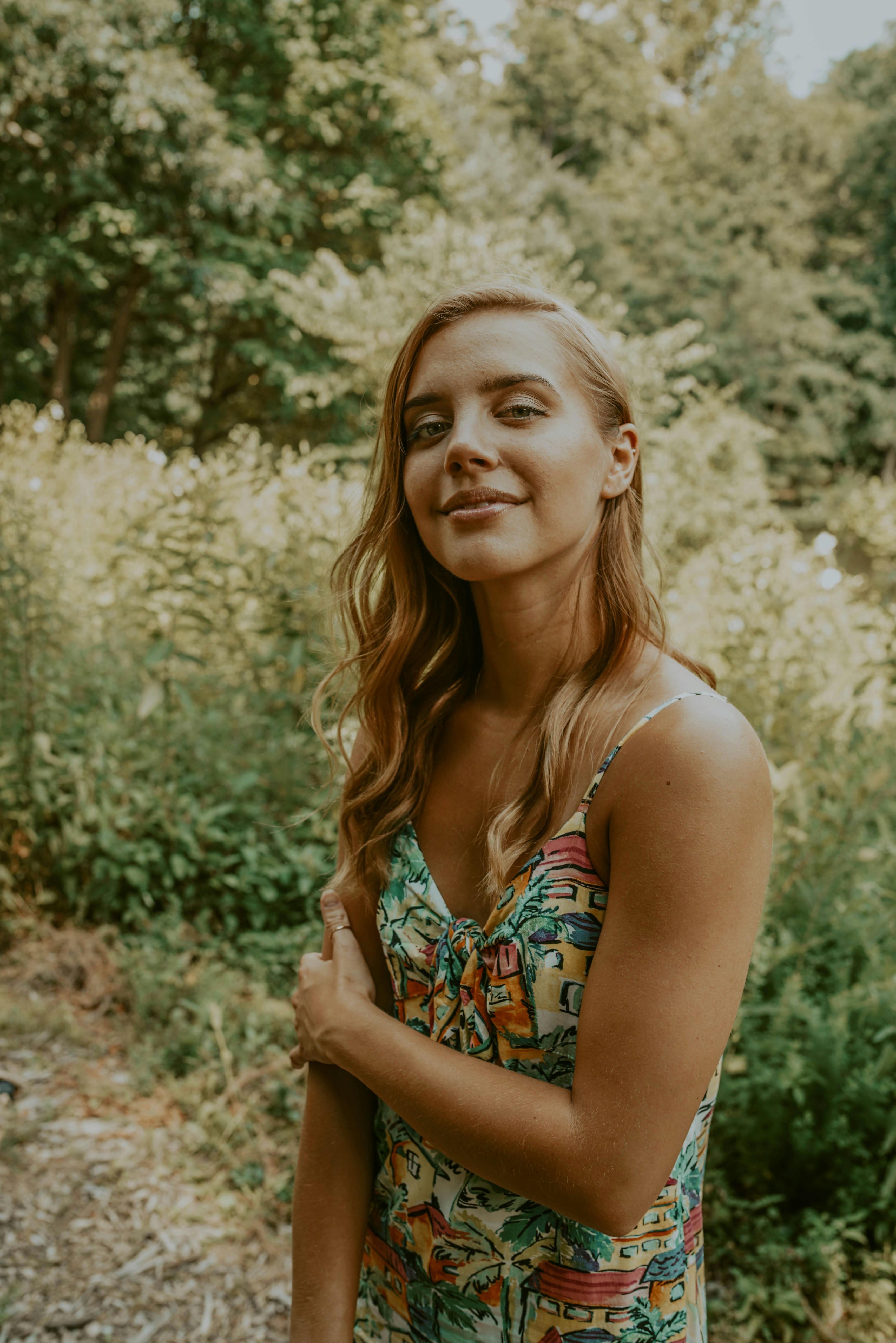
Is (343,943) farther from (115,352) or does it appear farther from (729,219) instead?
(729,219)

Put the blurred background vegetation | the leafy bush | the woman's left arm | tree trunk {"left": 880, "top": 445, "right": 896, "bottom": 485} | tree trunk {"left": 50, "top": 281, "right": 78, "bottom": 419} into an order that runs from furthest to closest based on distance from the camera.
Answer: tree trunk {"left": 880, "top": 445, "right": 896, "bottom": 485} → tree trunk {"left": 50, "top": 281, "right": 78, "bottom": 419} → the leafy bush → the blurred background vegetation → the woman's left arm

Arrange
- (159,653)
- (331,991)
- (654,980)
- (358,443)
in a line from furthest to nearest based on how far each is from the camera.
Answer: (358,443), (159,653), (331,991), (654,980)

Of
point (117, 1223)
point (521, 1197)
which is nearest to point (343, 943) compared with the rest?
point (521, 1197)

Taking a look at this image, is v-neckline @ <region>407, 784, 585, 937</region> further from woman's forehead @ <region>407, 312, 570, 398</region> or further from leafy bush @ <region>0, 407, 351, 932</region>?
leafy bush @ <region>0, 407, 351, 932</region>

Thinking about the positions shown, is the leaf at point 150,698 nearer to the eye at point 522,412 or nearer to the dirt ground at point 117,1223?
the dirt ground at point 117,1223

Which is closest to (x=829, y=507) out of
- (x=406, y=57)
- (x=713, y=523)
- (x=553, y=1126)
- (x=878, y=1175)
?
(x=713, y=523)

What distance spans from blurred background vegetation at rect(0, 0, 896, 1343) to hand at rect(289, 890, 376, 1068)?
0.98ft

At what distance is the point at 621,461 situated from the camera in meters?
1.28

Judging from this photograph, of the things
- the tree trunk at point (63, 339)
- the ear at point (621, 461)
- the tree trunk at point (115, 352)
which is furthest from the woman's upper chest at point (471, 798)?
the tree trunk at point (63, 339)

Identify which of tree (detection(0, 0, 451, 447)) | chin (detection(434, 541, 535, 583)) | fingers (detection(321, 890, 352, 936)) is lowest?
fingers (detection(321, 890, 352, 936))

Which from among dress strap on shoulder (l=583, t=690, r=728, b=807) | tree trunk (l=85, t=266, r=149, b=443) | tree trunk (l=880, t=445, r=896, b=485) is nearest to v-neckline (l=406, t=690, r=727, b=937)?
dress strap on shoulder (l=583, t=690, r=728, b=807)

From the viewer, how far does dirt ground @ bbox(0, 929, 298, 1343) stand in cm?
229

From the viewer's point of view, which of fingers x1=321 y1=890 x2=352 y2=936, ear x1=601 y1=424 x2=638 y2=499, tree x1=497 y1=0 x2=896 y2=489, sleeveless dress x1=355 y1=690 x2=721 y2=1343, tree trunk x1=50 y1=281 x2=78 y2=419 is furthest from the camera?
tree x1=497 y1=0 x2=896 y2=489

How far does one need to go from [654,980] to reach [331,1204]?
668mm
